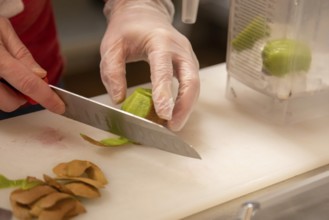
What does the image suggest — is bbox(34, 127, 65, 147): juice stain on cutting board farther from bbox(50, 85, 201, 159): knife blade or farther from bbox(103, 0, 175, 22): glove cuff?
bbox(103, 0, 175, 22): glove cuff

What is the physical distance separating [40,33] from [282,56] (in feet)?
1.28

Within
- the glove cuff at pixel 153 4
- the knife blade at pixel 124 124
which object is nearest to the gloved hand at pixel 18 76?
the knife blade at pixel 124 124

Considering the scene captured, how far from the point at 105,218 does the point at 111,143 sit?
13 centimetres

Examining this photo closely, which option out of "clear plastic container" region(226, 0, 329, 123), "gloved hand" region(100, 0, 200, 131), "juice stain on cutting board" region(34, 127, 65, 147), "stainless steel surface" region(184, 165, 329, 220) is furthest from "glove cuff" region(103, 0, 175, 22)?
"stainless steel surface" region(184, 165, 329, 220)

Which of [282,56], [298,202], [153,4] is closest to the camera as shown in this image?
[298,202]

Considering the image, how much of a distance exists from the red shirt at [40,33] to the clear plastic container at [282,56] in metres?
0.30

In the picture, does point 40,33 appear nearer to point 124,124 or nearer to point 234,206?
point 124,124

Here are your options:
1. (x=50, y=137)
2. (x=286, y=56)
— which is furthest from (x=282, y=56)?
(x=50, y=137)

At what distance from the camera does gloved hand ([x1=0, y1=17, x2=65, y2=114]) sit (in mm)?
694

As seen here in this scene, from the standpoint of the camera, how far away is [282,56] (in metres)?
0.72

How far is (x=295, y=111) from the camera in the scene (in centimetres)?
78

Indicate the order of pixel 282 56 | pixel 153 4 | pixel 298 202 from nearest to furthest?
pixel 298 202, pixel 282 56, pixel 153 4

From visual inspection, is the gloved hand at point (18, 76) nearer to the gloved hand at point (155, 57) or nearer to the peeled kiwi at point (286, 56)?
the gloved hand at point (155, 57)

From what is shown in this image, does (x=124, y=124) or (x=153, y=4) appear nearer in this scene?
(x=124, y=124)
